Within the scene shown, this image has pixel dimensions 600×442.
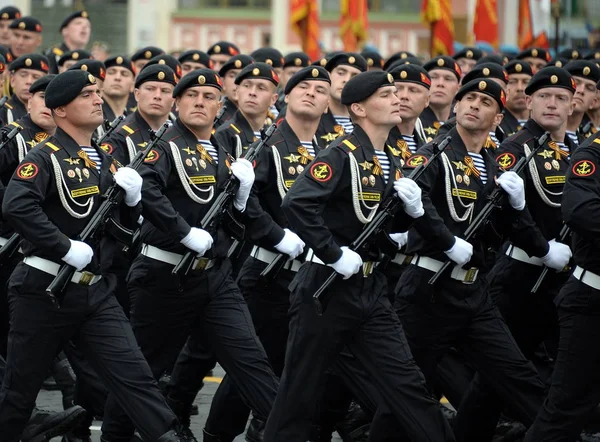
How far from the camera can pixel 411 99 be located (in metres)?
9.87

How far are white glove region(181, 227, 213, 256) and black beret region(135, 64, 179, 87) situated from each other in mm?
2029

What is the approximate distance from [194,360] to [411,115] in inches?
104

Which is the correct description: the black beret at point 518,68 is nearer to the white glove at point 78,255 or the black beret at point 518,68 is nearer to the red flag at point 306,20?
the white glove at point 78,255

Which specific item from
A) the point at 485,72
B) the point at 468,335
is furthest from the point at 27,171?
the point at 485,72

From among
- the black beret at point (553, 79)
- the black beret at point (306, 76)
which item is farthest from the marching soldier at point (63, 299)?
the black beret at point (553, 79)

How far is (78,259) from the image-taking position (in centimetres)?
691

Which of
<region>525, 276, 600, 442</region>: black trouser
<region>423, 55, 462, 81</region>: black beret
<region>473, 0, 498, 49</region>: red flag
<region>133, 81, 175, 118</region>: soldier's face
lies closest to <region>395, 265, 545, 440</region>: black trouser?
<region>525, 276, 600, 442</region>: black trouser

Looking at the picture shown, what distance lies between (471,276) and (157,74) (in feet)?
9.44

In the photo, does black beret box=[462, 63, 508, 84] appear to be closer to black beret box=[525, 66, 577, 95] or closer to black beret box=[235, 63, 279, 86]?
black beret box=[525, 66, 577, 95]

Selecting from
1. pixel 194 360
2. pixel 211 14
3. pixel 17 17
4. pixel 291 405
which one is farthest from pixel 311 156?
pixel 211 14

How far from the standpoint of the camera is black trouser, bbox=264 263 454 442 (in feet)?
22.6

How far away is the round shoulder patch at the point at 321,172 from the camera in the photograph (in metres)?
6.90

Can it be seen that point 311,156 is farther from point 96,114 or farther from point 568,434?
point 568,434

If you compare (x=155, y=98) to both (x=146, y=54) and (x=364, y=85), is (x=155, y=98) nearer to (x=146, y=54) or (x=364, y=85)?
(x=364, y=85)
